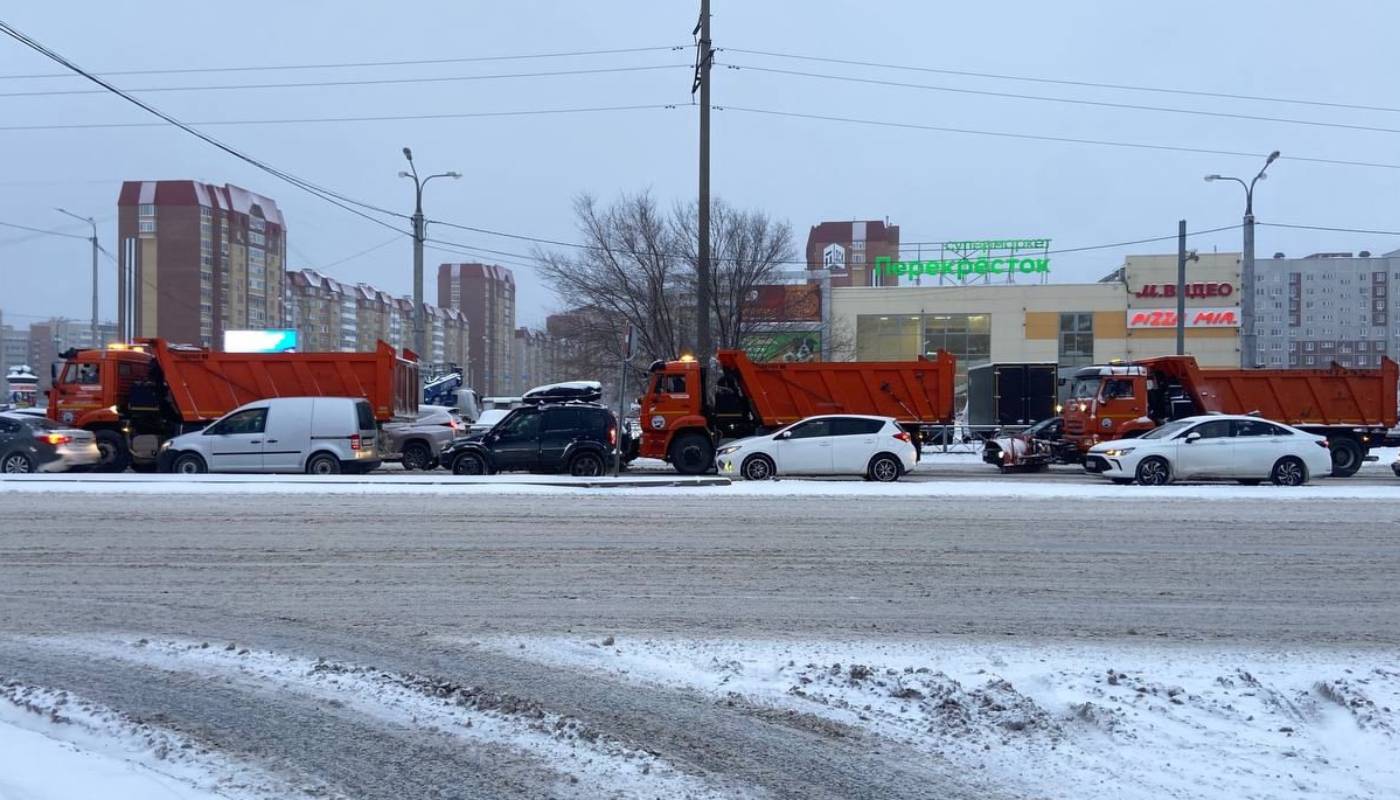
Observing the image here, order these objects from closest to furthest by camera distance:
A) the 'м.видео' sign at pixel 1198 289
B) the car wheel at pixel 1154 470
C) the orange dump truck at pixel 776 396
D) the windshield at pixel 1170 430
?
1. the car wheel at pixel 1154 470
2. the windshield at pixel 1170 430
3. the orange dump truck at pixel 776 396
4. the 'м.видео' sign at pixel 1198 289

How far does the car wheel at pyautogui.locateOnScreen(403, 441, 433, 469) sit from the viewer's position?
2488 cm

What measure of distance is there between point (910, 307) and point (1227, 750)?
57480 millimetres

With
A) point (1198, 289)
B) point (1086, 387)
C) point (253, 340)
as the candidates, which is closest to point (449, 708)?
point (1086, 387)

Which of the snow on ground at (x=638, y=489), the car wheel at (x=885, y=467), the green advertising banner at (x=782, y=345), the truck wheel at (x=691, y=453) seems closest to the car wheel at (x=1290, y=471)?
the snow on ground at (x=638, y=489)

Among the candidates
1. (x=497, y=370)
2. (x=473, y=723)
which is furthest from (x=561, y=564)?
(x=497, y=370)

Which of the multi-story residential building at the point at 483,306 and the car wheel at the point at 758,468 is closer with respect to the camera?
the car wheel at the point at 758,468

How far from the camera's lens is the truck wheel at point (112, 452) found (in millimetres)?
24156

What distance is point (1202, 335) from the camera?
60.0 metres

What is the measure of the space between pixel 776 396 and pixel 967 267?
38.6 meters

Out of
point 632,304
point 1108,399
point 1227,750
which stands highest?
point 632,304

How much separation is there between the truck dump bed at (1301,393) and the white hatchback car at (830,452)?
365 inches

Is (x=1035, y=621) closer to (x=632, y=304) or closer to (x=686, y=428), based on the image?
(x=686, y=428)

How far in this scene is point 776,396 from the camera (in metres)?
25.3

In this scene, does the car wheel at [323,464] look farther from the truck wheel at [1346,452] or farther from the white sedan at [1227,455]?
the truck wheel at [1346,452]
